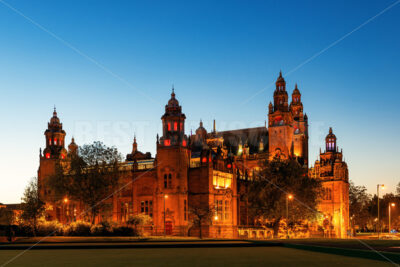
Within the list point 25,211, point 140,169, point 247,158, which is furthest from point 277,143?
point 25,211

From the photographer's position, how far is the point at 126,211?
78188mm

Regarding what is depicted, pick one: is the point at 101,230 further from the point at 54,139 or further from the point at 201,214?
the point at 54,139

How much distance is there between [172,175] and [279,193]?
17866 millimetres

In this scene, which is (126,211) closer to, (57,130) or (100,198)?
(100,198)

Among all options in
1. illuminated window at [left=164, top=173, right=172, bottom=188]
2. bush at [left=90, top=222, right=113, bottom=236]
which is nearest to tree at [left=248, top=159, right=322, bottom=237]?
illuminated window at [left=164, top=173, right=172, bottom=188]

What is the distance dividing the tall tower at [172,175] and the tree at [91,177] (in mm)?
6917

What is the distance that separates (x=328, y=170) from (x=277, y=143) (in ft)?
50.1

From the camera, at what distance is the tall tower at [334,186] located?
387 ft

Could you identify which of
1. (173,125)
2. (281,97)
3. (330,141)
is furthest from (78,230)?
(330,141)

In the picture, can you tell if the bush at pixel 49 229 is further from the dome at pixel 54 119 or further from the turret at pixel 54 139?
the dome at pixel 54 119

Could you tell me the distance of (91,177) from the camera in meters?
69.1

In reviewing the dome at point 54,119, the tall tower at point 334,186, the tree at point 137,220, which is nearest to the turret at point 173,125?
the tree at point 137,220

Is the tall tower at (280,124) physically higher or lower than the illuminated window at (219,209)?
higher

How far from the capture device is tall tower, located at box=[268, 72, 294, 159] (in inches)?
4936
